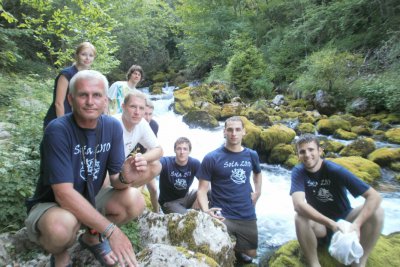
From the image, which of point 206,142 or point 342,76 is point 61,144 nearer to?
point 206,142

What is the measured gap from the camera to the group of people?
7.09 feet

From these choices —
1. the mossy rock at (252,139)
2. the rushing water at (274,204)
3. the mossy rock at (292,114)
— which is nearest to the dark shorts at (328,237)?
the rushing water at (274,204)

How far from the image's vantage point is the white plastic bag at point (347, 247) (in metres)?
3.09

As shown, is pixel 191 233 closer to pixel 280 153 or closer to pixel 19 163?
pixel 19 163

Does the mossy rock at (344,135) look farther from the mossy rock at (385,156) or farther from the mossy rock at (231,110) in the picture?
the mossy rock at (231,110)

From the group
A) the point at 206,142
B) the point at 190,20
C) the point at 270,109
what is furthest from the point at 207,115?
the point at 190,20

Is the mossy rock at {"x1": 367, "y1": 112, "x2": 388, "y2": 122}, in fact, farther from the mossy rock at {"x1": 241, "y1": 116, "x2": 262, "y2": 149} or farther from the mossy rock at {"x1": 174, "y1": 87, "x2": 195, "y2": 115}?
the mossy rock at {"x1": 174, "y1": 87, "x2": 195, "y2": 115}

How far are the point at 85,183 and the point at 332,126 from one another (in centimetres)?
1050

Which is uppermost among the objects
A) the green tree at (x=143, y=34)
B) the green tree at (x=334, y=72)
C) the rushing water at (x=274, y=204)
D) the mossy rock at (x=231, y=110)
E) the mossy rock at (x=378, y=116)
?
the green tree at (x=143, y=34)

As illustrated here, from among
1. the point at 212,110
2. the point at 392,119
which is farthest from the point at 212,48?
the point at 392,119

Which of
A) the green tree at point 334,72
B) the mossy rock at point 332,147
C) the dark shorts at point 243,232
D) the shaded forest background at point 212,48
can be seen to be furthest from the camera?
the green tree at point 334,72

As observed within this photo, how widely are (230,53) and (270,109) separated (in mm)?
8916

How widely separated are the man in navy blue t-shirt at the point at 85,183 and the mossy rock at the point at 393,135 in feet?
31.9

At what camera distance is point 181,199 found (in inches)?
191
